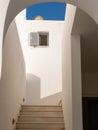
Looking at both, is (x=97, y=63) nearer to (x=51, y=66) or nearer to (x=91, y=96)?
(x=91, y=96)

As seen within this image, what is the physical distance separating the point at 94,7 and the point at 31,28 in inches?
296

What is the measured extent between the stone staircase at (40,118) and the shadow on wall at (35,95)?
4.92 feet

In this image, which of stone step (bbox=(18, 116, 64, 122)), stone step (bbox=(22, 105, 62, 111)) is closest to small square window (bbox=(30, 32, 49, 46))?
stone step (bbox=(22, 105, 62, 111))

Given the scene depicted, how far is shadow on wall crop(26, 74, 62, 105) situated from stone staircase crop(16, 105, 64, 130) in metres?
1.50

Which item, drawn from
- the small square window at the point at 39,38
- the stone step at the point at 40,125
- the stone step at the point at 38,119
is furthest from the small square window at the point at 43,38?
the stone step at the point at 40,125

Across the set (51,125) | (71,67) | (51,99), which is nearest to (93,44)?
(71,67)

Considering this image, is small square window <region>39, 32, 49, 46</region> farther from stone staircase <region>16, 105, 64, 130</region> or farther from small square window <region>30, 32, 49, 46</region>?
stone staircase <region>16, 105, 64, 130</region>

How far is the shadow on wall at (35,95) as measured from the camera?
384 inches

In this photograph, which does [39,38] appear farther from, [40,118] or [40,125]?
[40,125]

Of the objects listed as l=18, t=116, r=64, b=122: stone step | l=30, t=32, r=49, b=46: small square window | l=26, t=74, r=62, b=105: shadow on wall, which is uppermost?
l=30, t=32, r=49, b=46: small square window

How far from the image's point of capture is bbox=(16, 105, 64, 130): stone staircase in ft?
23.3

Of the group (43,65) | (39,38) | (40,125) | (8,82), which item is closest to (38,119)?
(40,125)

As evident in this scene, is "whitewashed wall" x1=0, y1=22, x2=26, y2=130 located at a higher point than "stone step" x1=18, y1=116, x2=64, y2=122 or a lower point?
higher

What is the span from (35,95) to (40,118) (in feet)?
7.67
